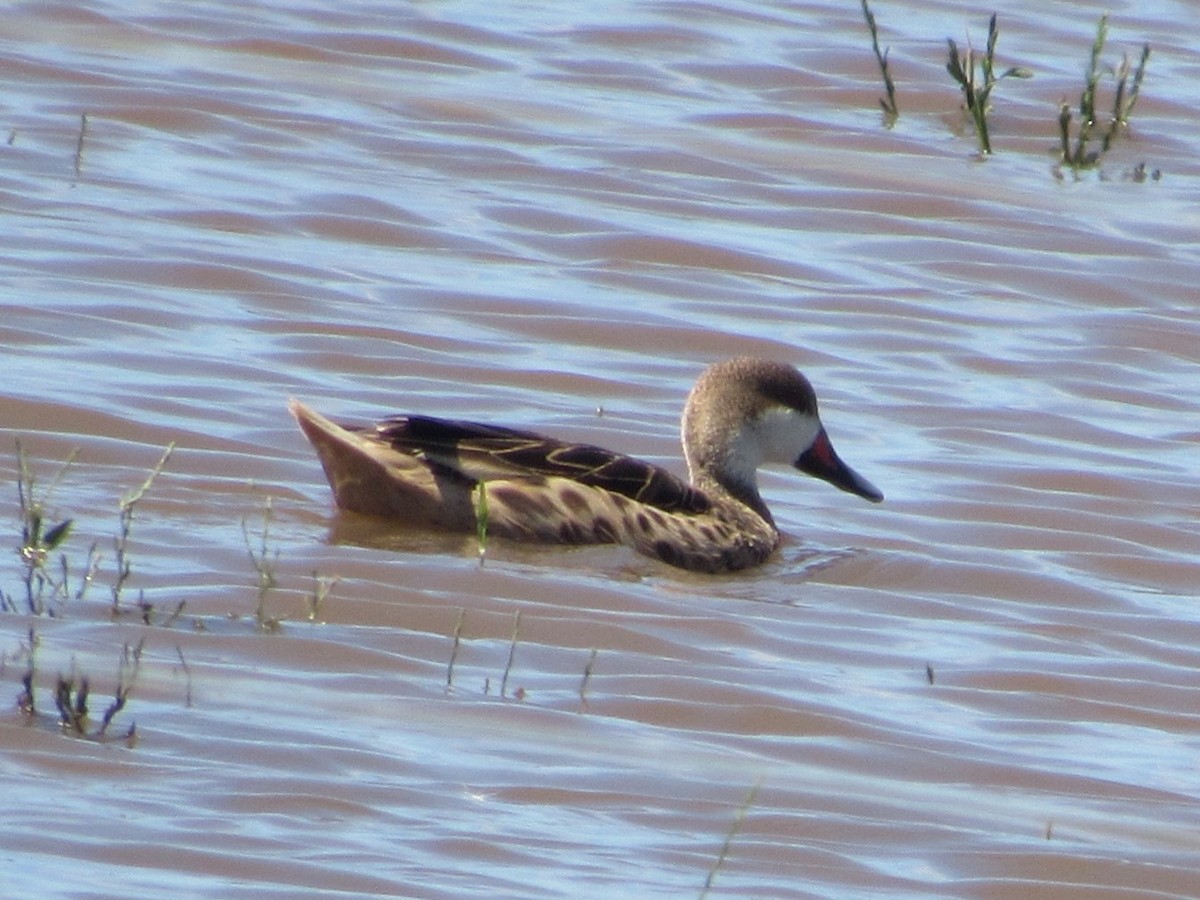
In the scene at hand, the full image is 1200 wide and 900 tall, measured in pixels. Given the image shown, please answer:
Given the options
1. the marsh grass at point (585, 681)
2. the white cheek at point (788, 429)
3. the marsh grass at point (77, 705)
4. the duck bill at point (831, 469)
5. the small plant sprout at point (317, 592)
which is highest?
the marsh grass at point (77, 705)

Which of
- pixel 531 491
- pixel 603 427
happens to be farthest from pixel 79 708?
pixel 603 427

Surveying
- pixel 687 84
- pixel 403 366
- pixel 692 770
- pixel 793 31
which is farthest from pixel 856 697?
pixel 793 31

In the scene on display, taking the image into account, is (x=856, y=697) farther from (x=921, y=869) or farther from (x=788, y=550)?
(x=788, y=550)

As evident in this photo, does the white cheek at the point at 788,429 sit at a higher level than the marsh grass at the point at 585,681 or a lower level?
lower

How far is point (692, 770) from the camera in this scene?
5.81 meters

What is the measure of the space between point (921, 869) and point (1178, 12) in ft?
37.3

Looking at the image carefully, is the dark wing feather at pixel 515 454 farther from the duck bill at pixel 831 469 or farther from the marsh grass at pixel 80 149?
the marsh grass at pixel 80 149

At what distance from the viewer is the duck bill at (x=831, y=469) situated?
8.53 metres

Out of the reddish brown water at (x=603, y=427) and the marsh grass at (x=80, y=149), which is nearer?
the reddish brown water at (x=603, y=427)

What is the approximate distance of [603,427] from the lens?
30.4 feet

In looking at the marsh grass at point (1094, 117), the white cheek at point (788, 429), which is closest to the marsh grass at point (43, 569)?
the white cheek at point (788, 429)

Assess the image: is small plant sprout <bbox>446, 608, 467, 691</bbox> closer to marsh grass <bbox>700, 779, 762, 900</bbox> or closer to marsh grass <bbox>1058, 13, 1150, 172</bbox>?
marsh grass <bbox>700, 779, 762, 900</bbox>

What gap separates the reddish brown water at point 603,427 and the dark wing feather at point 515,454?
27cm

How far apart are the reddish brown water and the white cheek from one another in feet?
0.85
